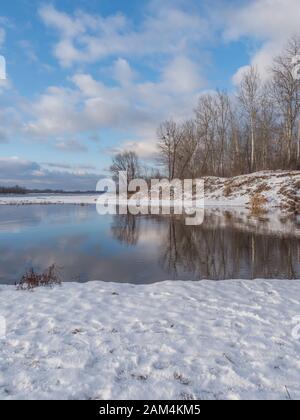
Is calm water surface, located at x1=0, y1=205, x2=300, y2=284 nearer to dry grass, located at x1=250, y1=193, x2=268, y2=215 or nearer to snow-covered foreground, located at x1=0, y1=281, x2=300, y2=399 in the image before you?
snow-covered foreground, located at x1=0, y1=281, x2=300, y2=399

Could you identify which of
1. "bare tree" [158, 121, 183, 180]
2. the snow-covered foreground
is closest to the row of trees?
"bare tree" [158, 121, 183, 180]

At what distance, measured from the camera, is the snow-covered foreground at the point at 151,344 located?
3506 millimetres

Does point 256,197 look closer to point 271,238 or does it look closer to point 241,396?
point 271,238

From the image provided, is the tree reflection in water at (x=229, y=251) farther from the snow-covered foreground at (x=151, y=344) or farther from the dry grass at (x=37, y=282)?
the dry grass at (x=37, y=282)

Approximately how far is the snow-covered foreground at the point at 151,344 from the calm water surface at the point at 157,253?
1814 millimetres

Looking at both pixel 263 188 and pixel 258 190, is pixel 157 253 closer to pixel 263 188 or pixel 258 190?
pixel 263 188

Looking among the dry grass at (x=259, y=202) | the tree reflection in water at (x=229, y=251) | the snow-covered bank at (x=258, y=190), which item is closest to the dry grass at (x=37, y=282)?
the tree reflection in water at (x=229, y=251)

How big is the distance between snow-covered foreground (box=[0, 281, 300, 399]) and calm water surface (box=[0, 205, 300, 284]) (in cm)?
181

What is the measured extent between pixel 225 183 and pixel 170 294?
36738 mm

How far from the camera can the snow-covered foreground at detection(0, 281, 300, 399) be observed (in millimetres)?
3506

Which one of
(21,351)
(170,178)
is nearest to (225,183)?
(170,178)

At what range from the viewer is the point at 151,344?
14.7 feet

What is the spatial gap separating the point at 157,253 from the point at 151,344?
736 centimetres

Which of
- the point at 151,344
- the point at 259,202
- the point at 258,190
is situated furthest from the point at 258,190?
the point at 151,344
